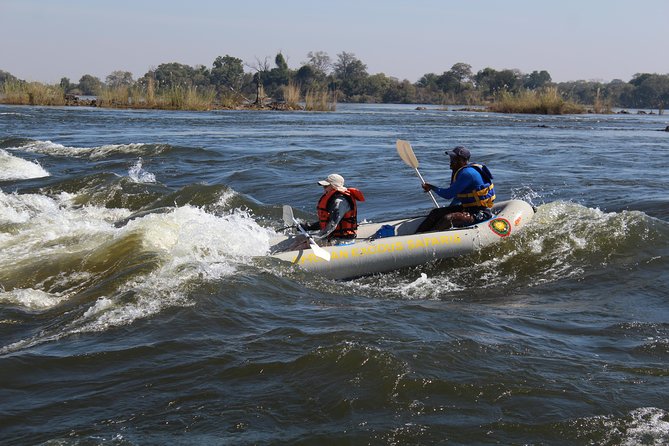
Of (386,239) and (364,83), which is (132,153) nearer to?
(386,239)

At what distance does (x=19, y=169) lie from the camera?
1677cm

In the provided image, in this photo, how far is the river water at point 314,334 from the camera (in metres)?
4.56

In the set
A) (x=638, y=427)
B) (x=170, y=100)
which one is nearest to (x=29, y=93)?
(x=170, y=100)

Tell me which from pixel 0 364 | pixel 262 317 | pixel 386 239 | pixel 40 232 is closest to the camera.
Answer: pixel 0 364

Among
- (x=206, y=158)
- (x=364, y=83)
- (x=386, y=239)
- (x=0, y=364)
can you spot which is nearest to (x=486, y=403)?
(x=0, y=364)

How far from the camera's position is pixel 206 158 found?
65.0 feet

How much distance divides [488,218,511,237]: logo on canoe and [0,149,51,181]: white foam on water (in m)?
10.6

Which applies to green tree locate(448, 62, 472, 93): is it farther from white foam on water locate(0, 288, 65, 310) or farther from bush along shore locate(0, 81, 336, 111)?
white foam on water locate(0, 288, 65, 310)

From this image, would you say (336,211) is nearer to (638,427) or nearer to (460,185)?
(460,185)

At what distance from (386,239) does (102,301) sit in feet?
10.7

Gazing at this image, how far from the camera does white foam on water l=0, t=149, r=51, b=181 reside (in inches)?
630

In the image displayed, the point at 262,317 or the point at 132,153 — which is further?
the point at 132,153

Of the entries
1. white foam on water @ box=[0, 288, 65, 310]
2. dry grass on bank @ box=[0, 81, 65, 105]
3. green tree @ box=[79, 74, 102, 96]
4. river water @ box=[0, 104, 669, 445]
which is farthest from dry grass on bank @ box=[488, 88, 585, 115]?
green tree @ box=[79, 74, 102, 96]

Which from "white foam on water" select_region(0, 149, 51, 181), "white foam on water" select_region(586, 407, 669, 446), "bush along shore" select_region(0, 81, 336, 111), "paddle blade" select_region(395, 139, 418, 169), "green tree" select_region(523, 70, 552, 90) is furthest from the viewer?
"green tree" select_region(523, 70, 552, 90)
